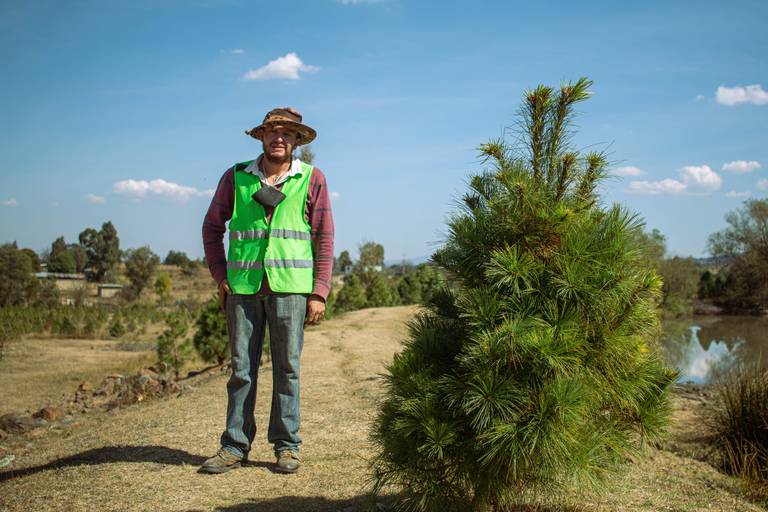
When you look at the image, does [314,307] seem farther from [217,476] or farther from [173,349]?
[173,349]

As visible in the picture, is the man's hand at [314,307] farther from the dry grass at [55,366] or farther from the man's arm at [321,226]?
the dry grass at [55,366]

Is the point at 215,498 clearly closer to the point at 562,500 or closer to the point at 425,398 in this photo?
the point at 425,398

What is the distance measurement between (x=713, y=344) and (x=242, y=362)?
23.6 metres

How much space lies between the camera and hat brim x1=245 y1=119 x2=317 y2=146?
4.39m

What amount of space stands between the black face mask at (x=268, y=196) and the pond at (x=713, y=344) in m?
10.4

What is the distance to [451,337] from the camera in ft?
10.2

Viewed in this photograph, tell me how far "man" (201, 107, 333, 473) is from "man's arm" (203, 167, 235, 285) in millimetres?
16

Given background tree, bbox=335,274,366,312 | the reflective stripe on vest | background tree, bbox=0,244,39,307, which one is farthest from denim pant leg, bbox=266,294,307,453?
background tree, bbox=0,244,39,307

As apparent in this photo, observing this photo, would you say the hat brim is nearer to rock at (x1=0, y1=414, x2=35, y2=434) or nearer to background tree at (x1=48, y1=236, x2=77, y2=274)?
rock at (x1=0, y1=414, x2=35, y2=434)

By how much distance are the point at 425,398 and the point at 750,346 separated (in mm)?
23211

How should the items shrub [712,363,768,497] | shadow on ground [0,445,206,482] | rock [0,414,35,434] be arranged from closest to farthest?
shadow on ground [0,445,206,482]
shrub [712,363,768,497]
rock [0,414,35,434]

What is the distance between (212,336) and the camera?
13.8 metres

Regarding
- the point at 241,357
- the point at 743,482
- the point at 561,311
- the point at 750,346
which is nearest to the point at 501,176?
the point at 561,311

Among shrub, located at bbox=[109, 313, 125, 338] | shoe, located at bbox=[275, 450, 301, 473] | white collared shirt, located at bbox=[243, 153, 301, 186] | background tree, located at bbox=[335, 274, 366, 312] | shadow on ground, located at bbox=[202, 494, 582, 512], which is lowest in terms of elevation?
shrub, located at bbox=[109, 313, 125, 338]
